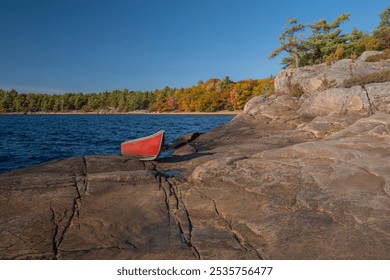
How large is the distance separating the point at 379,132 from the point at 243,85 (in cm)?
10086

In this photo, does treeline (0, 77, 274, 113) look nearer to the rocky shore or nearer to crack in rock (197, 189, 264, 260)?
the rocky shore

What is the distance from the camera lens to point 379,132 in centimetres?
1172

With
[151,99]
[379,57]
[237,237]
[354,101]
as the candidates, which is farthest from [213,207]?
[151,99]

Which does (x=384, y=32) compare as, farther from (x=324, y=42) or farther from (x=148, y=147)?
(x=148, y=147)

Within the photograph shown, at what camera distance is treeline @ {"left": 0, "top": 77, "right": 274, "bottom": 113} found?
11356 cm

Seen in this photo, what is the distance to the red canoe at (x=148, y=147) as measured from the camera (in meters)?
12.0

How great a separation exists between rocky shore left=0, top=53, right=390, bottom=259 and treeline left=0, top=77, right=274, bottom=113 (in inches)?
3740

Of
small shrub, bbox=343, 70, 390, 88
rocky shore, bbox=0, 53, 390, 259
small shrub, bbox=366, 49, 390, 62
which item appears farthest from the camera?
small shrub, bbox=366, 49, 390, 62

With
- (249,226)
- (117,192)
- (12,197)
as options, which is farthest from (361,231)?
(12,197)

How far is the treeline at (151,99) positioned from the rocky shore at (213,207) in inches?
3740

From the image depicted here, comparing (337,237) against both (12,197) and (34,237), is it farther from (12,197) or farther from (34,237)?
(12,197)

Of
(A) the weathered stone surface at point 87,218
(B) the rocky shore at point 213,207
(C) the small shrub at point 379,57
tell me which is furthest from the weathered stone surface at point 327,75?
(A) the weathered stone surface at point 87,218

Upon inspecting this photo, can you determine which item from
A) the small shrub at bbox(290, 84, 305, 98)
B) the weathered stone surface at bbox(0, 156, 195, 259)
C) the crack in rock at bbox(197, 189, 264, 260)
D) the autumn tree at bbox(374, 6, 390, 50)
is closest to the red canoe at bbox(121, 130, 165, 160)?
the weathered stone surface at bbox(0, 156, 195, 259)
